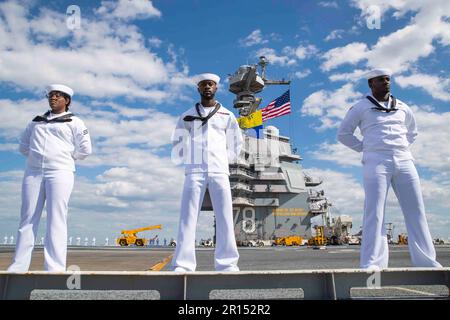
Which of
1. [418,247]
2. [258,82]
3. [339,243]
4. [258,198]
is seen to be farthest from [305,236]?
[418,247]

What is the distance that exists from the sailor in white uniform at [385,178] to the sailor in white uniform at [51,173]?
134 inches

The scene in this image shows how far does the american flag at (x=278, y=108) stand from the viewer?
33.4 metres

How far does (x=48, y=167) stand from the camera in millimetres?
4383

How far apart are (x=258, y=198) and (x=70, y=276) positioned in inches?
1652

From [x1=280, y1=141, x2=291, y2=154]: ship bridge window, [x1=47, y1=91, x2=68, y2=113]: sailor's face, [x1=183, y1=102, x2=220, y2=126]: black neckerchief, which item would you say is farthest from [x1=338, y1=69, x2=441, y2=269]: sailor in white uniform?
[x1=280, y1=141, x2=291, y2=154]: ship bridge window

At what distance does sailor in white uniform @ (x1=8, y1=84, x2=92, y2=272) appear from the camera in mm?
4258

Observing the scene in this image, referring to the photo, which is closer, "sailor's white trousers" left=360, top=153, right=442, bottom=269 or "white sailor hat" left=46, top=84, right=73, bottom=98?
"sailor's white trousers" left=360, top=153, right=442, bottom=269

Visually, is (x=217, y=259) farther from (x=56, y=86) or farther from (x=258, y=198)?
(x=258, y=198)

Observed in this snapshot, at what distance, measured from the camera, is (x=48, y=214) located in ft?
14.2

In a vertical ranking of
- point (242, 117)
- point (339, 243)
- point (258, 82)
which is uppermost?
point (258, 82)

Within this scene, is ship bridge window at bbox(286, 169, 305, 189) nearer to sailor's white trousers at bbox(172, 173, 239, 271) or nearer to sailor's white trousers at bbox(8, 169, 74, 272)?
sailor's white trousers at bbox(172, 173, 239, 271)

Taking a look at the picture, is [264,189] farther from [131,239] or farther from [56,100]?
[56,100]

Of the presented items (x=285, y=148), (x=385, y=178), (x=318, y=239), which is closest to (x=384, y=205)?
(x=385, y=178)

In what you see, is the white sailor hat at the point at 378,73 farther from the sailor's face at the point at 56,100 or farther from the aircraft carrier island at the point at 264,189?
the aircraft carrier island at the point at 264,189
